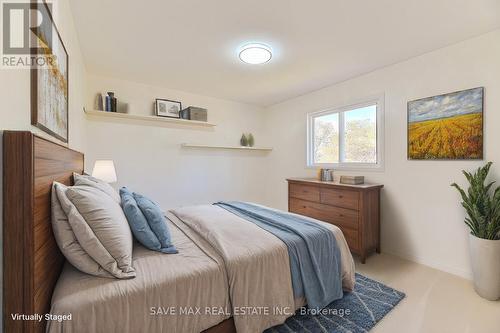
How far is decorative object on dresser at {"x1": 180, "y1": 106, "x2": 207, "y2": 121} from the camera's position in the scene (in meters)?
3.66

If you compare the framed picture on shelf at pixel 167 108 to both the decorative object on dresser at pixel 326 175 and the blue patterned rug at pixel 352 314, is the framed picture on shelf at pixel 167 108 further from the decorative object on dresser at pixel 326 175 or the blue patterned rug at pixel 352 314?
the blue patterned rug at pixel 352 314

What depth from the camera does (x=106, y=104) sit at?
3021 millimetres

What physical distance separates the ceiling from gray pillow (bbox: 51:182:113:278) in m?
1.59

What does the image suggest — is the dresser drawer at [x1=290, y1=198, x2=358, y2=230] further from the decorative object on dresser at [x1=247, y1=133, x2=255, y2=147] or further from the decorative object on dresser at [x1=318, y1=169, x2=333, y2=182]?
the decorative object on dresser at [x1=247, y1=133, x2=255, y2=147]

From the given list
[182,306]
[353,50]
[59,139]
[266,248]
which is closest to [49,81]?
[59,139]

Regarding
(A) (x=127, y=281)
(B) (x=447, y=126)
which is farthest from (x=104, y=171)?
(B) (x=447, y=126)


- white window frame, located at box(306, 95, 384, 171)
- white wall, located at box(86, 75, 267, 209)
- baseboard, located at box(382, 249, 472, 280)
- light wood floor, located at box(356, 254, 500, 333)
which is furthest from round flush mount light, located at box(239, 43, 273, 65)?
baseboard, located at box(382, 249, 472, 280)

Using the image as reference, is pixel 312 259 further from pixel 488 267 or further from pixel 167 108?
pixel 167 108

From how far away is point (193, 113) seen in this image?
146 inches

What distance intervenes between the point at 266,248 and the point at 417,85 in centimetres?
261

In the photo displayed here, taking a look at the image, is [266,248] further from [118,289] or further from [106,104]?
[106,104]

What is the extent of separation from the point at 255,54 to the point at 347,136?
1.88 meters

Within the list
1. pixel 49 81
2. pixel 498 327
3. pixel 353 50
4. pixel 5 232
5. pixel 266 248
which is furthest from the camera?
pixel 353 50

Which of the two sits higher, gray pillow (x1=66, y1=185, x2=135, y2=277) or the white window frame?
the white window frame
